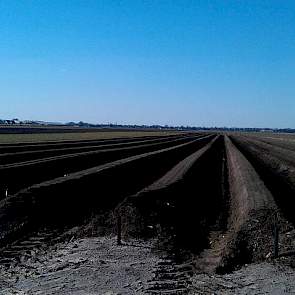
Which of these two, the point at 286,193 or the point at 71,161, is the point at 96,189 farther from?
the point at 71,161

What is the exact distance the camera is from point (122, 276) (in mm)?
10203

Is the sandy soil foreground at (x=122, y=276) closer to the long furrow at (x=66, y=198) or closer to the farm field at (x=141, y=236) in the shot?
the farm field at (x=141, y=236)

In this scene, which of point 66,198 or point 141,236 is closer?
point 141,236

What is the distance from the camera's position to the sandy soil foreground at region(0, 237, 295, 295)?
9430 mm

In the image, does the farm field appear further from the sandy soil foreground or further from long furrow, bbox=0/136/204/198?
long furrow, bbox=0/136/204/198

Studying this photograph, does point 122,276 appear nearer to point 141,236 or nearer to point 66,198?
point 141,236

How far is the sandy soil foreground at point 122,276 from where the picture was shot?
9.43 m

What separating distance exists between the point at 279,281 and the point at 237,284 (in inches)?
34.4

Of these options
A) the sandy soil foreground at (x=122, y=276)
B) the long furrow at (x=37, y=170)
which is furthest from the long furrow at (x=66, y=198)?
the sandy soil foreground at (x=122, y=276)

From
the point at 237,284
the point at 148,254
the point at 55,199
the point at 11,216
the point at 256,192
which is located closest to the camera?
the point at 237,284

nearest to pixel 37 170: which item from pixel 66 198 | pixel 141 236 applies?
pixel 66 198

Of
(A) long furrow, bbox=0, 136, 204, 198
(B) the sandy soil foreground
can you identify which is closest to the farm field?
(B) the sandy soil foreground

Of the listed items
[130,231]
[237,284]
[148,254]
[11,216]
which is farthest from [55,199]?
[237,284]

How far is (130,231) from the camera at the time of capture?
1432cm
